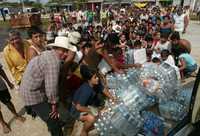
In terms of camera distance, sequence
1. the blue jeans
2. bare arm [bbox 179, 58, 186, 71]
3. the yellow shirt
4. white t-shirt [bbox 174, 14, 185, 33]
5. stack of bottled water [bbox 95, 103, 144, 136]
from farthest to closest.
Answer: white t-shirt [bbox 174, 14, 185, 33], the blue jeans, bare arm [bbox 179, 58, 186, 71], the yellow shirt, stack of bottled water [bbox 95, 103, 144, 136]

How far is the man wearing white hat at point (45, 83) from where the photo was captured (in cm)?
374

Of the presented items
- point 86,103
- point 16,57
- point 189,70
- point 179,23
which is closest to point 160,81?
point 86,103

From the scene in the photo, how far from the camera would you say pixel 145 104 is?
5.09m

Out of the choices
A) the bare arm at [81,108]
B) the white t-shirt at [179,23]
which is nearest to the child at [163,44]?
the bare arm at [81,108]

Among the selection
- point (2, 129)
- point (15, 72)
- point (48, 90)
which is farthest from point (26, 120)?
point (48, 90)

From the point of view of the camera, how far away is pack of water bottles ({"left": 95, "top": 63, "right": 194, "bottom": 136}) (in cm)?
446

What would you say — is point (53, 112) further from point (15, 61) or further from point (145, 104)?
point (15, 61)

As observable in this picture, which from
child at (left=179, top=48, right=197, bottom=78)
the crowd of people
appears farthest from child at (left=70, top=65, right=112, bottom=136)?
child at (left=179, top=48, right=197, bottom=78)

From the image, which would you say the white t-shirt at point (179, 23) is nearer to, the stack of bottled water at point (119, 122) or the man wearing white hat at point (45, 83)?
the stack of bottled water at point (119, 122)

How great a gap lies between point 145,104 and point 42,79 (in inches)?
79.1

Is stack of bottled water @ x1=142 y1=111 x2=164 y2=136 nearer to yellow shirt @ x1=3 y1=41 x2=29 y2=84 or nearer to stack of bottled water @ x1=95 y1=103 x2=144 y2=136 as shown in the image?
stack of bottled water @ x1=95 y1=103 x2=144 y2=136

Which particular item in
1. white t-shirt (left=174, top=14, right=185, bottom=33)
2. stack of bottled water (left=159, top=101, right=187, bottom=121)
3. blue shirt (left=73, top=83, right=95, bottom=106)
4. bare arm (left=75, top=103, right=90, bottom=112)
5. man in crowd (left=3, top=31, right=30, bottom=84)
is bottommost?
white t-shirt (left=174, top=14, right=185, bottom=33)

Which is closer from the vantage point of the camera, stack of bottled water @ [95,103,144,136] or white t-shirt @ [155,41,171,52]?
stack of bottled water @ [95,103,144,136]

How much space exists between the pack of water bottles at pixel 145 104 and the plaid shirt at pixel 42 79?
1.01m
